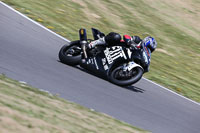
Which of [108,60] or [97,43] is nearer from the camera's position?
[108,60]

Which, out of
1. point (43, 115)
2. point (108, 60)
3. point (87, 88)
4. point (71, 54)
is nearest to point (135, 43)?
point (108, 60)

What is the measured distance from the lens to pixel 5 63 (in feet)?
24.3

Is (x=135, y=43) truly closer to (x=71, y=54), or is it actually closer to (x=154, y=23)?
(x=71, y=54)

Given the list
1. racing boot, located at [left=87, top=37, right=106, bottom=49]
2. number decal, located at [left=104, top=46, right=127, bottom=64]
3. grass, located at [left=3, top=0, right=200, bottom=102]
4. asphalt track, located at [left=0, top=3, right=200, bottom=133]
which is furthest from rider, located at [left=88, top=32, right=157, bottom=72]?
grass, located at [left=3, top=0, right=200, bottom=102]

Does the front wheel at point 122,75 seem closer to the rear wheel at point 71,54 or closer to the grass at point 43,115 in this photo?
the rear wheel at point 71,54

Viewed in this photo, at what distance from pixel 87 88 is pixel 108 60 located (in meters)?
1.14

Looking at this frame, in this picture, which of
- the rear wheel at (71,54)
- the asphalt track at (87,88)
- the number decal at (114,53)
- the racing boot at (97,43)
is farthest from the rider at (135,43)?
the asphalt track at (87,88)

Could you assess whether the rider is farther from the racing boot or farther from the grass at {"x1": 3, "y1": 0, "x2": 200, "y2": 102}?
the grass at {"x1": 3, "y1": 0, "x2": 200, "y2": 102}

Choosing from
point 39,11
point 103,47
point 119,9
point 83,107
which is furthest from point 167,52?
point 83,107

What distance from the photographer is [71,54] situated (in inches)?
355

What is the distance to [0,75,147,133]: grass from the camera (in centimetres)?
438

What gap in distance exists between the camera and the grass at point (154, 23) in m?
12.2

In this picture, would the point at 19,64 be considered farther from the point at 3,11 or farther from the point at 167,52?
the point at 167,52

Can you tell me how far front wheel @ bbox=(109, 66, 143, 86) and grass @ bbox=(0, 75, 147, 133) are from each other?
7.15 feet
